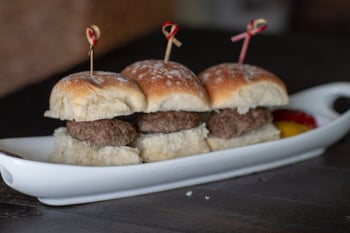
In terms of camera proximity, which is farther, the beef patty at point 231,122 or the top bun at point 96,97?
the beef patty at point 231,122

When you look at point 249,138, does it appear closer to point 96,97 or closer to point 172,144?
point 172,144

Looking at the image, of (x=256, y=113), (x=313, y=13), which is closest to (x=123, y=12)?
(x=313, y=13)

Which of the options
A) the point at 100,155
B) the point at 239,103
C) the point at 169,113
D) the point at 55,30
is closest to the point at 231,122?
the point at 239,103

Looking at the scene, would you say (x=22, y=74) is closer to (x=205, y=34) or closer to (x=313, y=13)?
(x=205, y=34)

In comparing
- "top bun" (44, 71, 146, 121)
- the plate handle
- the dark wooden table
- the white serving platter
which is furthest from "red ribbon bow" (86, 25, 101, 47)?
the plate handle

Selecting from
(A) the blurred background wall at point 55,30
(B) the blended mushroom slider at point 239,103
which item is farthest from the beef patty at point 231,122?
(A) the blurred background wall at point 55,30

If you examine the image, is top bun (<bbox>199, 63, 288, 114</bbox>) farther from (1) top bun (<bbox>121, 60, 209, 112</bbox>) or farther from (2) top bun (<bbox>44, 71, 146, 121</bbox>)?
(2) top bun (<bbox>44, 71, 146, 121</bbox>)

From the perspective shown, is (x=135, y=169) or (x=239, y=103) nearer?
(x=135, y=169)

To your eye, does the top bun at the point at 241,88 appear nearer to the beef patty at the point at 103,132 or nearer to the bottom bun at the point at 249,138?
the bottom bun at the point at 249,138
